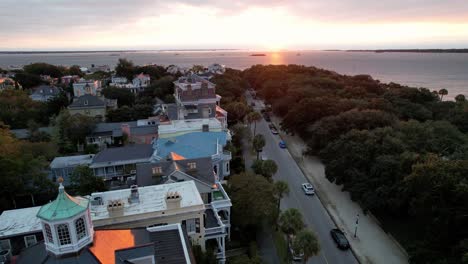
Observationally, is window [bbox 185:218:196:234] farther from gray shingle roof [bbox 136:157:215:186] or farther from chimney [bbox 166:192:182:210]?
gray shingle roof [bbox 136:157:215:186]

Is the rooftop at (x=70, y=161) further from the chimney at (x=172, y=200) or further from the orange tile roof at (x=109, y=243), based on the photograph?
the orange tile roof at (x=109, y=243)

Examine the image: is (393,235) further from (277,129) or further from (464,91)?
(464,91)

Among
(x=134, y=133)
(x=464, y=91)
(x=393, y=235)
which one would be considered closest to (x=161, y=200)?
(x=393, y=235)

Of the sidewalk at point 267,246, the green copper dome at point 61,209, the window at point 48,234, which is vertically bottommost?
the sidewalk at point 267,246

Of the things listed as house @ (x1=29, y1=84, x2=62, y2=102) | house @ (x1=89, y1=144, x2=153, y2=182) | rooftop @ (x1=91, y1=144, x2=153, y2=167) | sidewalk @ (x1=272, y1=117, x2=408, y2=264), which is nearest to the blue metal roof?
rooftop @ (x1=91, y1=144, x2=153, y2=167)

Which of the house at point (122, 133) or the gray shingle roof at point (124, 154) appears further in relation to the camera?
the house at point (122, 133)

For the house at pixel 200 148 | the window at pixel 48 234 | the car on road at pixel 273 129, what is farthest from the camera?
the car on road at pixel 273 129

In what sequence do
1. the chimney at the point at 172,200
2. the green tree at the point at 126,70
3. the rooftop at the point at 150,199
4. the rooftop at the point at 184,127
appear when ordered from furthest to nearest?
the green tree at the point at 126,70
the rooftop at the point at 184,127
the chimney at the point at 172,200
the rooftop at the point at 150,199

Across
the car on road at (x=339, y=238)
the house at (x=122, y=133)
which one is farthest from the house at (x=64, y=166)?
the car on road at (x=339, y=238)
